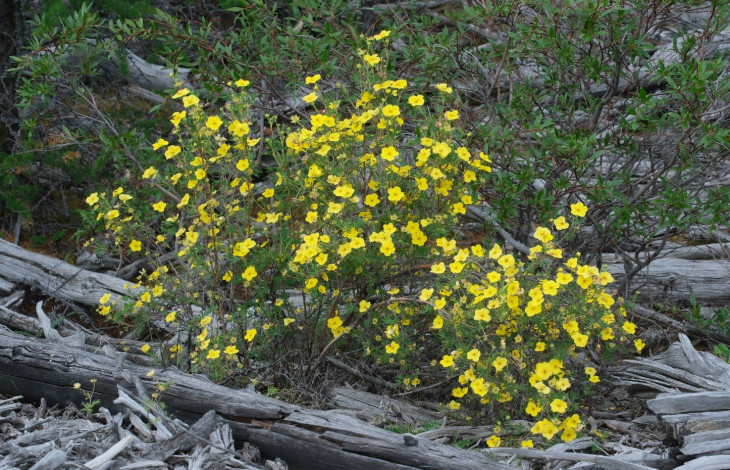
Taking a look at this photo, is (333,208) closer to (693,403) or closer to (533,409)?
(533,409)

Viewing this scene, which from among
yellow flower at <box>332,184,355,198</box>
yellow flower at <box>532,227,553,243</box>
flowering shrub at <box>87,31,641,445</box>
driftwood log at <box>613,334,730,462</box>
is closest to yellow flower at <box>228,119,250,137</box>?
flowering shrub at <box>87,31,641,445</box>

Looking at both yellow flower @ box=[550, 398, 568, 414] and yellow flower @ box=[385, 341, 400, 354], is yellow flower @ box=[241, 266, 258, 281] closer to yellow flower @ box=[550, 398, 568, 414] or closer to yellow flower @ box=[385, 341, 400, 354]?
yellow flower @ box=[385, 341, 400, 354]

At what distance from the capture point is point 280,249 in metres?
3.54

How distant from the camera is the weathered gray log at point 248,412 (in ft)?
9.59

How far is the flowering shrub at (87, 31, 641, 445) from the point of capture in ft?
10.4

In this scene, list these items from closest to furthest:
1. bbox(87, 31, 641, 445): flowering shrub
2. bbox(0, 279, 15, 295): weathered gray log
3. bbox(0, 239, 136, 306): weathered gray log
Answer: bbox(87, 31, 641, 445): flowering shrub < bbox(0, 279, 15, 295): weathered gray log < bbox(0, 239, 136, 306): weathered gray log

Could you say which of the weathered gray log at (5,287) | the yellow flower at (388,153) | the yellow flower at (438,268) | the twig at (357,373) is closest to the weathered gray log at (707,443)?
the yellow flower at (438,268)

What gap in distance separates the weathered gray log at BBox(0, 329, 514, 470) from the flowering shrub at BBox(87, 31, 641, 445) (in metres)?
0.22

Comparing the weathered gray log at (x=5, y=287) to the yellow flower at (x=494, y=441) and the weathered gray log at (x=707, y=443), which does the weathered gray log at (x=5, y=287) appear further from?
the weathered gray log at (x=707, y=443)

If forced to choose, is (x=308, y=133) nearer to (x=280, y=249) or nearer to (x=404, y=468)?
(x=280, y=249)

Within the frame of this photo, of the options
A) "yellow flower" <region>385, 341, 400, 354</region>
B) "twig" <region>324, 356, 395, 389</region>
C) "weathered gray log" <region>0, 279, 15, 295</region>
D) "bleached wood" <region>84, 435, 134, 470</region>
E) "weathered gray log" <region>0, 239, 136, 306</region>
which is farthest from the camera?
"weathered gray log" <region>0, 239, 136, 306</region>

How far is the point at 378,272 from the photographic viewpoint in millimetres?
3592

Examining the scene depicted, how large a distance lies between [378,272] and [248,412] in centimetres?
91

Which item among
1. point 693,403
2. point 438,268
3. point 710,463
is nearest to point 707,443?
point 710,463
